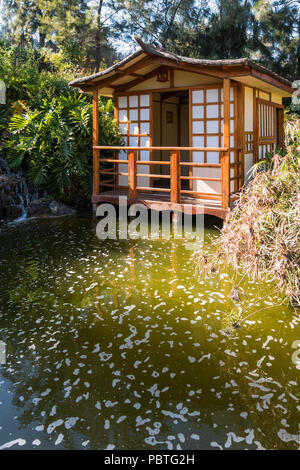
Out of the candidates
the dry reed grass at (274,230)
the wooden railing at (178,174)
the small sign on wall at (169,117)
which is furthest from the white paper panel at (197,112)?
the dry reed grass at (274,230)

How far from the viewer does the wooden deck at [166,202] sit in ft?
28.1

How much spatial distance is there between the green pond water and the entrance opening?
720cm

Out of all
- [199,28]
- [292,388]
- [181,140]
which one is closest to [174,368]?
[292,388]

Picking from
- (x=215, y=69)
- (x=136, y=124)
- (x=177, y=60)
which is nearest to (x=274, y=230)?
(x=215, y=69)

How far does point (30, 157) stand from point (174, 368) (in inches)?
323

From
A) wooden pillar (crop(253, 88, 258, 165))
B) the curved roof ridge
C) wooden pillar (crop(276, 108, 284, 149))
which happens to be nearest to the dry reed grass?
the curved roof ridge

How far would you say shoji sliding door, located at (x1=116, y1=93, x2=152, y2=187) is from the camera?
1059cm

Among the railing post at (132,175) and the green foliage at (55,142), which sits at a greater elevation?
the green foliage at (55,142)

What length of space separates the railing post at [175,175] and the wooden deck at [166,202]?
138mm

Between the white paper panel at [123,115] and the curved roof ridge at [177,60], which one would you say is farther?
the white paper panel at [123,115]

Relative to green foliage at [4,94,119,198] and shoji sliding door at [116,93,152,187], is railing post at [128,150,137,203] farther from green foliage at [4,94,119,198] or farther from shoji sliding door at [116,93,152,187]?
green foliage at [4,94,119,198]

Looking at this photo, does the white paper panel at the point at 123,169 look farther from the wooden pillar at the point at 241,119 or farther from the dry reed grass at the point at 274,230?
the dry reed grass at the point at 274,230

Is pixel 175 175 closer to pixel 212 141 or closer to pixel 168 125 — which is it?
pixel 212 141

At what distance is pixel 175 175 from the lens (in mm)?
8906
